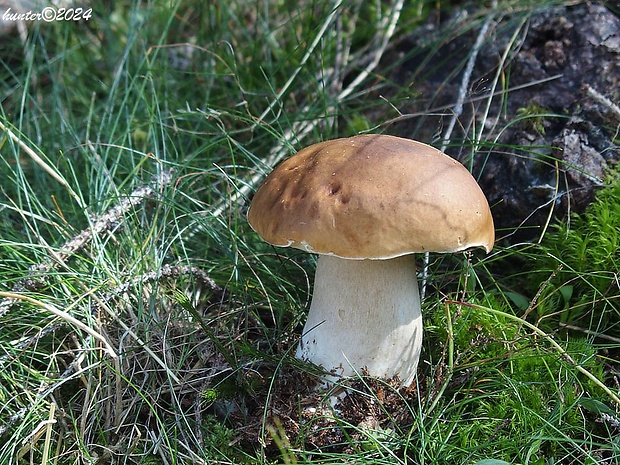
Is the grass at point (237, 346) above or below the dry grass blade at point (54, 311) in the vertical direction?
below

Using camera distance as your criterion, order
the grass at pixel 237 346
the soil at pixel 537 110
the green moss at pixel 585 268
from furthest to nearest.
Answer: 1. the soil at pixel 537 110
2. the green moss at pixel 585 268
3. the grass at pixel 237 346

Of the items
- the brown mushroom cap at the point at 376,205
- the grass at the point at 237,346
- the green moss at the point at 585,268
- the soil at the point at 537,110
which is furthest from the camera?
the soil at the point at 537,110

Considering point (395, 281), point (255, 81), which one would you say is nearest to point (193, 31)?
point (255, 81)

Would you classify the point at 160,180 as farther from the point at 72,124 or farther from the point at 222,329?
the point at 72,124

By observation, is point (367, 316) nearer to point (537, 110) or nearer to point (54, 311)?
point (54, 311)

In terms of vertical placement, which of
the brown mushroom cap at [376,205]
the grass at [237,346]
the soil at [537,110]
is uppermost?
the brown mushroom cap at [376,205]

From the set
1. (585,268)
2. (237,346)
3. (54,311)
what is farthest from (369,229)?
(585,268)

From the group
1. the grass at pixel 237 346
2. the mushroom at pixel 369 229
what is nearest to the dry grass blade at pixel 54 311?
the grass at pixel 237 346

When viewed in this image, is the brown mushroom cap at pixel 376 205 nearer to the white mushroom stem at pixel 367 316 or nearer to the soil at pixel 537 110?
the white mushroom stem at pixel 367 316
